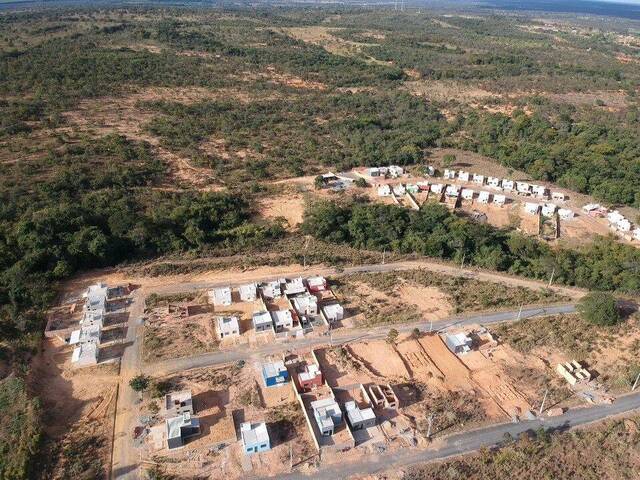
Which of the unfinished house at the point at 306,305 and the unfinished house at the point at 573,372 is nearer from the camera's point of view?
the unfinished house at the point at 573,372

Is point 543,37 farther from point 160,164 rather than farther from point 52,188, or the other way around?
point 52,188

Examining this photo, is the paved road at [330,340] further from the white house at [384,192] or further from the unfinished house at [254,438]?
the white house at [384,192]

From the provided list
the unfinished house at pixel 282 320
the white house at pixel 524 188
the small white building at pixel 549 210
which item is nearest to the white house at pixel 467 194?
the white house at pixel 524 188

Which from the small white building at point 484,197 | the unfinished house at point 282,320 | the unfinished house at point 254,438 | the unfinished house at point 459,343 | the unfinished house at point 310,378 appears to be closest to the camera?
the unfinished house at point 254,438

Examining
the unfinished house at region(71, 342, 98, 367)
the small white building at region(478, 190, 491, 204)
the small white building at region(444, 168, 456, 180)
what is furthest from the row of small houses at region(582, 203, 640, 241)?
the unfinished house at region(71, 342, 98, 367)

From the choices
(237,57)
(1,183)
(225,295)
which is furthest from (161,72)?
(225,295)

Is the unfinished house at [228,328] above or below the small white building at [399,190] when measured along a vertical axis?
below

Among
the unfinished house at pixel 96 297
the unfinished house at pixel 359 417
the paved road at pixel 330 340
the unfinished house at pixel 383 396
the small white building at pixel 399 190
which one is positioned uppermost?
the small white building at pixel 399 190
